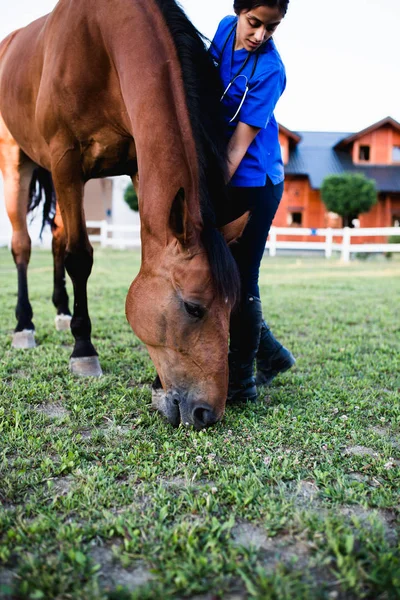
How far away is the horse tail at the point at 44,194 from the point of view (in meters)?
5.32

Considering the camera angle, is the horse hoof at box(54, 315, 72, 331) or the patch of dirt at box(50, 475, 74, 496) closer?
the patch of dirt at box(50, 475, 74, 496)

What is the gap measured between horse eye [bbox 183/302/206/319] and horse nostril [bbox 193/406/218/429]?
0.42m

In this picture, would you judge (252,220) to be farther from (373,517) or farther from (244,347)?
(373,517)

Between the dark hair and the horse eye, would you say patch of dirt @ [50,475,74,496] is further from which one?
the dark hair

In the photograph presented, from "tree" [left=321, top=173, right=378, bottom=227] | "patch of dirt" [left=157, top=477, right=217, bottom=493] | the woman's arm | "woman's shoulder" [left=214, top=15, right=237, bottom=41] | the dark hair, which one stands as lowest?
"patch of dirt" [left=157, top=477, right=217, bottom=493]

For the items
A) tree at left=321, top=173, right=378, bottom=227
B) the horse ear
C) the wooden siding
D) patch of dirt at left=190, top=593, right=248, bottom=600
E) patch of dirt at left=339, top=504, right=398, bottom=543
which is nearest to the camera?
patch of dirt at left=190, top=593, right=248, bottom=600

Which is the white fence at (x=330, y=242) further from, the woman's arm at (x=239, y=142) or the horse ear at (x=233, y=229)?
the horse ear at (x=233, y=229)

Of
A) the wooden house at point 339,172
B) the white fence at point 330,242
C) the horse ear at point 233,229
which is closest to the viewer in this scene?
the horse ear at point 233,229

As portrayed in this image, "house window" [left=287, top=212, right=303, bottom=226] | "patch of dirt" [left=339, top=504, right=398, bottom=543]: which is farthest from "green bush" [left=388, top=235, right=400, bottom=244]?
"patch of dirt" [left=339, top=504, right=398, bottom=543]

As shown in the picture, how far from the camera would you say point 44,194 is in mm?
5547

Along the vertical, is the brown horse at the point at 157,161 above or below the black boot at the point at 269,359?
above

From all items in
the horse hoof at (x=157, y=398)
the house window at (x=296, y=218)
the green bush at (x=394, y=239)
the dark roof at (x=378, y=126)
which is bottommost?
the horse hoof at (x=157, y=398)

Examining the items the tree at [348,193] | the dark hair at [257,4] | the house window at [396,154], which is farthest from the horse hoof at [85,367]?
the house window at [396,154]

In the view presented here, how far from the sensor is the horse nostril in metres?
2.33
